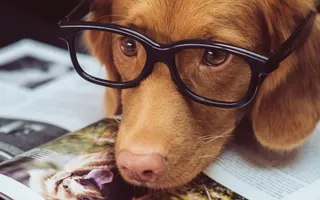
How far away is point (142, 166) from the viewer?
→ 47.9 inches

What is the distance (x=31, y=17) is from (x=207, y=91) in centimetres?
134

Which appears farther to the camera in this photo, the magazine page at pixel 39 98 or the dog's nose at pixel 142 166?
the magazine page at pixel 39 98

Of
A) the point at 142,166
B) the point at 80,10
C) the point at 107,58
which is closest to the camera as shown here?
the point at 142,166

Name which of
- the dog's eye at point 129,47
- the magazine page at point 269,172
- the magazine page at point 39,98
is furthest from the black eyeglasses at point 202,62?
the magazine page at point 39,98

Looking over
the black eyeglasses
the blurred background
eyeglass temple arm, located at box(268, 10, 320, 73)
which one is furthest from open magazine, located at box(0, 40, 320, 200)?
the blurred background

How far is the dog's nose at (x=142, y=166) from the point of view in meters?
1.21

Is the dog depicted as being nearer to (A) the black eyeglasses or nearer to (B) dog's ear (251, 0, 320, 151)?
(A) the black eyeglasses

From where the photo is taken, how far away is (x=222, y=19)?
129cm

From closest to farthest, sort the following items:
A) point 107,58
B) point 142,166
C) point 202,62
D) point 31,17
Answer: point 142,166, point 202,62, point 107,58, point 31,17

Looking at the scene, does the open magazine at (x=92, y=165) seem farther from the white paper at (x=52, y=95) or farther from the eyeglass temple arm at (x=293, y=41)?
the eyeglass temple arm at (x=293, y=41)

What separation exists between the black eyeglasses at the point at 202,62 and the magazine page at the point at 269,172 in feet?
0.54

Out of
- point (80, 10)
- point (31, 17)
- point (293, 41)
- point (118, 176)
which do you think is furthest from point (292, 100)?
point (31, 17)

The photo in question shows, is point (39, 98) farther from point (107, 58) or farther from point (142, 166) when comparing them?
point (142, 166)

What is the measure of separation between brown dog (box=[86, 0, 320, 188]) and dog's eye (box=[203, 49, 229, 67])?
0.03m
